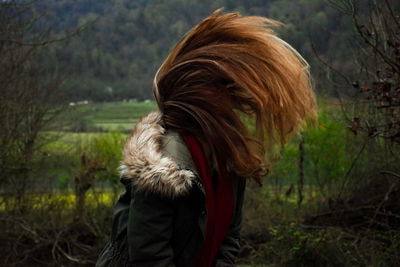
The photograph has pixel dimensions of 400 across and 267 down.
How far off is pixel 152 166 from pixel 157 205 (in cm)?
14

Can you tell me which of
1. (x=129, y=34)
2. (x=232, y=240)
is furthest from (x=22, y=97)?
(x=129, y=34)

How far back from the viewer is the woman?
1.75 metres

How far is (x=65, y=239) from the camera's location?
323 inches

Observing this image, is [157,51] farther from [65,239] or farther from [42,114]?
[65,239]

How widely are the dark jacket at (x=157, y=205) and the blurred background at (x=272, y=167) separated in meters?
2.69

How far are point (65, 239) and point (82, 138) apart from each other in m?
2.68

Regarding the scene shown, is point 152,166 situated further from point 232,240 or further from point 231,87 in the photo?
point 232,240

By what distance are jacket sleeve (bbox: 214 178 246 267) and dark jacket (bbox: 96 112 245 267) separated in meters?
0.16

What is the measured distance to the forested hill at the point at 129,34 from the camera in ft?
43.4

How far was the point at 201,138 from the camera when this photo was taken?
1857 mm

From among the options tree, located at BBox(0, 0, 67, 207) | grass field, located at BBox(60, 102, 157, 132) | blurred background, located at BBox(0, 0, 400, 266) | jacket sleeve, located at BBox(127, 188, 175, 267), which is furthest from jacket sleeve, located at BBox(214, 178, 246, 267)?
tree, located at BBox(0, 0, 67, 207)

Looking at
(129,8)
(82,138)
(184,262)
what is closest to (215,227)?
(184,262)

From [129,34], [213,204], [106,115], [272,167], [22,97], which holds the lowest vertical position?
[106,115]

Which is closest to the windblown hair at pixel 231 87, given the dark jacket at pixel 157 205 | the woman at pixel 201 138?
the woman at pixel 201 138
